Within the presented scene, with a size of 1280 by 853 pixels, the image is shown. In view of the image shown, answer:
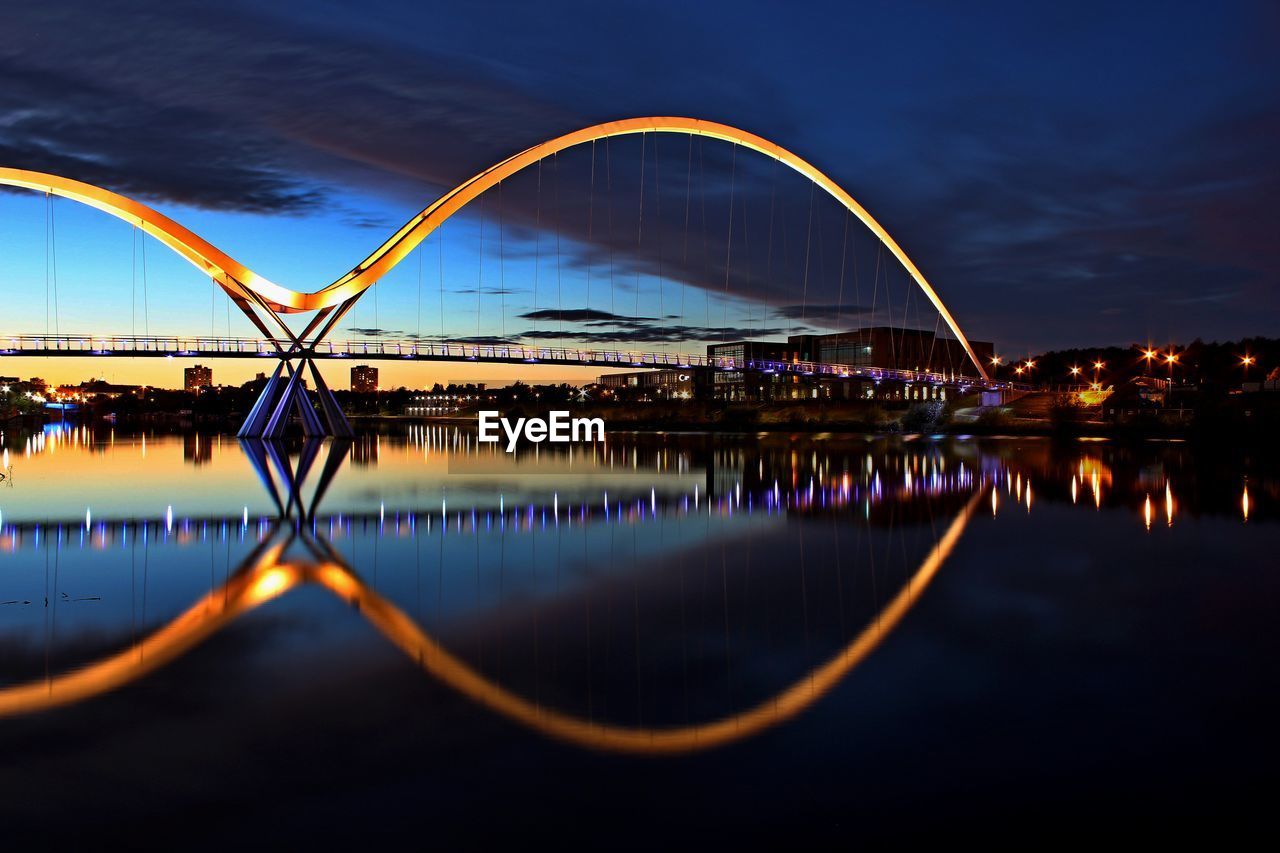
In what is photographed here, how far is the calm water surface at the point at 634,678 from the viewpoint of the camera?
420 centimetres

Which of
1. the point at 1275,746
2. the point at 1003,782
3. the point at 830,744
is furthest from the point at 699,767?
the point at 1275,746

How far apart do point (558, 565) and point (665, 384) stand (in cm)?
11010

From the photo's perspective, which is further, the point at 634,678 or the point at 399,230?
the point at 399,230

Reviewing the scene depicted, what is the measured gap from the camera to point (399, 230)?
1628 inches

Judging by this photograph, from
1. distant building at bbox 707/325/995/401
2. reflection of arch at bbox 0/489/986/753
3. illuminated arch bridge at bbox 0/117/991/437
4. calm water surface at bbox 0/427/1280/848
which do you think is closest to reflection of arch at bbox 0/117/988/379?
illuminated arch bridge at bbox 0/117/991/437

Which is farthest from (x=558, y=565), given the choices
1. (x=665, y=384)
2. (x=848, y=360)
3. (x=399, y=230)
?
(x=665, y=384)

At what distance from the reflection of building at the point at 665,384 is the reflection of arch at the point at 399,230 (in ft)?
185

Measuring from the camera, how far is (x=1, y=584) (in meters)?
9.51

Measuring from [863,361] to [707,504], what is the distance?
8830 centimetres

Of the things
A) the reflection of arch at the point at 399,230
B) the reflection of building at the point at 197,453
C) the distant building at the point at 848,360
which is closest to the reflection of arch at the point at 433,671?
the reflection of building at the point at 197,453

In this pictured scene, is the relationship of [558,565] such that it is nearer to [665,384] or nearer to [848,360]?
[848,360]

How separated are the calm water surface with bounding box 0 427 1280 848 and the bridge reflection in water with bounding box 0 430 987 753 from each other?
2.0 inches

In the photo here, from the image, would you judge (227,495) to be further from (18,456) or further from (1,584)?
(18,456)

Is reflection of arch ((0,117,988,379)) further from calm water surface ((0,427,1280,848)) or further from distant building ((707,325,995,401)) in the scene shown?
distant building ((707,325,995,401))
